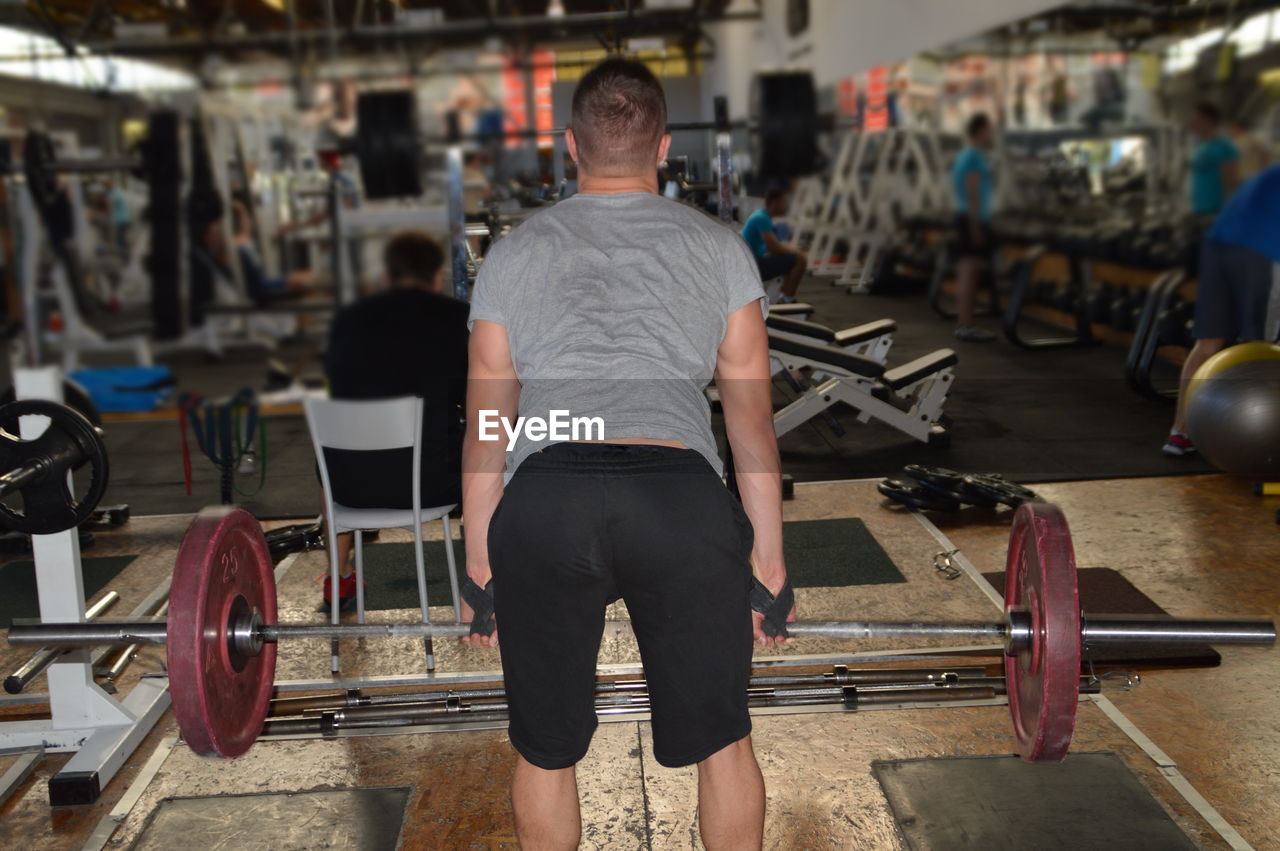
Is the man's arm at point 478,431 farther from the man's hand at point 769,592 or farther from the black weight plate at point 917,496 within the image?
the black weight plate at point 917,496

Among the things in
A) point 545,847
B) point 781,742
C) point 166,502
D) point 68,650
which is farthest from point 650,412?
point 166,502

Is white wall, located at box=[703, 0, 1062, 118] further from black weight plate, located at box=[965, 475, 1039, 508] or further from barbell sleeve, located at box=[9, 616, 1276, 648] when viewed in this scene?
black weight plate, located at box=[965, 475, 1039, 508]

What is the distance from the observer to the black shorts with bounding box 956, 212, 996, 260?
318 centimetres

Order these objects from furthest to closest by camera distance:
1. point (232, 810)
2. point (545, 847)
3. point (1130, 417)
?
point (1130, 417) < point (232, 810) < point (545, 847)

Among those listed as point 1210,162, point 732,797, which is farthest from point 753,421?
point 1210,162

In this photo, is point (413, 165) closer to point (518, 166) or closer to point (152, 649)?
point (518, 166)

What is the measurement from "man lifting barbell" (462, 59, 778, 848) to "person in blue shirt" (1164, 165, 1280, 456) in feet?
7.43

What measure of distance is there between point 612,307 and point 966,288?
84.5 inches

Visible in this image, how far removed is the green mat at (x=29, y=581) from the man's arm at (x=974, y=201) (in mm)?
2664

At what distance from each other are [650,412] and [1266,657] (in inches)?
79.9

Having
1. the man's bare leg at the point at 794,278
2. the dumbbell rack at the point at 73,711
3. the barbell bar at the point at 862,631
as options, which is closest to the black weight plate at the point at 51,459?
the dumbbell rack at the point at 73,711

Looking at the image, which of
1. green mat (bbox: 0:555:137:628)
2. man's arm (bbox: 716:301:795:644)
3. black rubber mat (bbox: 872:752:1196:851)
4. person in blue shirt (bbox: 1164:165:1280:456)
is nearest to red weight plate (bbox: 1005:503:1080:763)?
black rubber mat (bbox: 872:752:1196:851)

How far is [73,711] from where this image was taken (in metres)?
2.41

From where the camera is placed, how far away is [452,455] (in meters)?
2.63
